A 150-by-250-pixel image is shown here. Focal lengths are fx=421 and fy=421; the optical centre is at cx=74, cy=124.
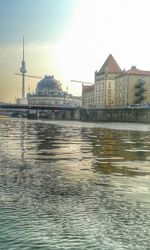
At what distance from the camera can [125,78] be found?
194 m

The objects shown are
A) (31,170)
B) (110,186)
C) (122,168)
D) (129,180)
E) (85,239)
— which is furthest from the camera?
(122,168)

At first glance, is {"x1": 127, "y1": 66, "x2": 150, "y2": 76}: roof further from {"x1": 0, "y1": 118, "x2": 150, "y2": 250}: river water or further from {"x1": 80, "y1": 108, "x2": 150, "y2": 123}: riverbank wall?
{"x1": 0, "y1": 118, "x2": 150, "y2": 250}: river water

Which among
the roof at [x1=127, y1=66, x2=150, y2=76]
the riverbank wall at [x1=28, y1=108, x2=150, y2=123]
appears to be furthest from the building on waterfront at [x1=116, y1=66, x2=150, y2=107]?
the riverbank wall at [x1=28, y1=108, x2=150, y2=123]

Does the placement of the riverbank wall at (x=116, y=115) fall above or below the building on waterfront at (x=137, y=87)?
below

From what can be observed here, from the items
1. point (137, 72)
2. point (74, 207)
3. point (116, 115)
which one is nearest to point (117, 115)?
point (116, 115)

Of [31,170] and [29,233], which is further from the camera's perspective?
[31,170]

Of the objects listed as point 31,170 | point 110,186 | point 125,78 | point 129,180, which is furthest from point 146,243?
point 125,78

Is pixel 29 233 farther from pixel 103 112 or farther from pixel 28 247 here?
pixel 103 112

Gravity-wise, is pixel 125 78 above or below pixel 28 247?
above

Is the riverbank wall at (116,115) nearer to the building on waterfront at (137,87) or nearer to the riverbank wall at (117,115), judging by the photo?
the riverbank wall at (117,115)

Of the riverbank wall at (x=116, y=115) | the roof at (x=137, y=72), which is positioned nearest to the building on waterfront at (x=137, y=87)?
the roof at (x=137, y=72)

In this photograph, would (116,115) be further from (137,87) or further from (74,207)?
(74,207)

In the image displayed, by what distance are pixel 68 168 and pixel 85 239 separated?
10.3 metres

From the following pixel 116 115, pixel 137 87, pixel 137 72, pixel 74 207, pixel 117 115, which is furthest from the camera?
pixel 137 72
